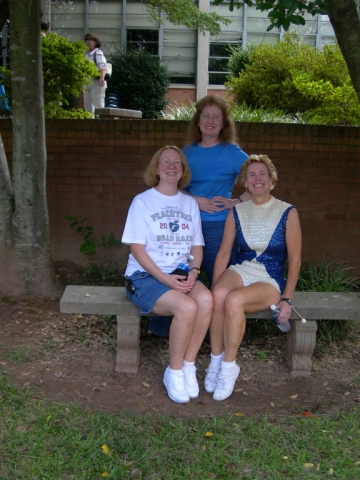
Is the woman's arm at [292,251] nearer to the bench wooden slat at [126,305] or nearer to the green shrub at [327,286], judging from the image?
the bench wooden slat at [126,305]

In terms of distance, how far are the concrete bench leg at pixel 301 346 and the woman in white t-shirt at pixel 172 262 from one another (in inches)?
29.5

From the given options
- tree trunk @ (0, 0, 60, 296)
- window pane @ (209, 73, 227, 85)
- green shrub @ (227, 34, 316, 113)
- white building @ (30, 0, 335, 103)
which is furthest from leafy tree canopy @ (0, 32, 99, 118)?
window pane @ (209, 73, 227, 85)

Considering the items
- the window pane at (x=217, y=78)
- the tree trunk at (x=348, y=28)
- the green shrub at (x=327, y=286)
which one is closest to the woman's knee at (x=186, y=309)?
the green shrub at (x=327, y=286)

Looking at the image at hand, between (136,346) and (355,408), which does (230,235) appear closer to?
(136,346)

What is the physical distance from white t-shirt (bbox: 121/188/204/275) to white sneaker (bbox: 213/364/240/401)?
2.48 feet

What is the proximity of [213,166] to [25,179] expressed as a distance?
176cm

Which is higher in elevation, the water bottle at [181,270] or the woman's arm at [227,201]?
the woman's arm at [227,201]

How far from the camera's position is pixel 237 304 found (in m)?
3.57

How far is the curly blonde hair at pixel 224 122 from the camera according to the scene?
402 centimetres

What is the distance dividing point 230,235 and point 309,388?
3.80ft

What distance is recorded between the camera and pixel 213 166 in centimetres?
400

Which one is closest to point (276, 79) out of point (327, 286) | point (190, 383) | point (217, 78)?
point (327, 286)

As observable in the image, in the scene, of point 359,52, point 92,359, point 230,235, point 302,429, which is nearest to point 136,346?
point 92,359

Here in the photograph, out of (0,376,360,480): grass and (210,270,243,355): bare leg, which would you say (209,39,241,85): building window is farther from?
(0,376,360,480): grass
